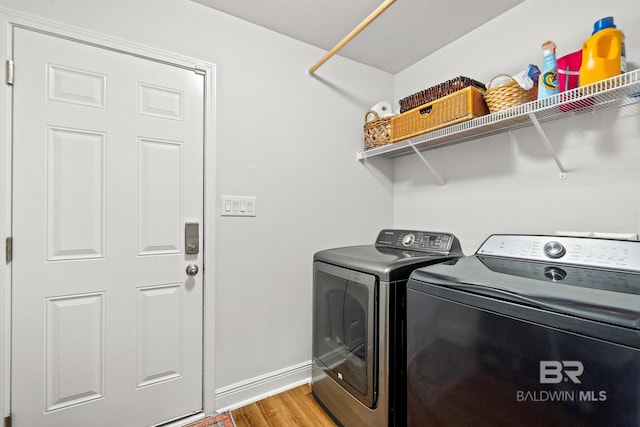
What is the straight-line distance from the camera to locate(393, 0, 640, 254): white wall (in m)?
1.35

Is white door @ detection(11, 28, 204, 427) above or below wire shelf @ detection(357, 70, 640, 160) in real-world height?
below

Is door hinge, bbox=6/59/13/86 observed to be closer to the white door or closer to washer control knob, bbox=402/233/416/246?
the white door

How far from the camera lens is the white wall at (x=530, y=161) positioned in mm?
1348

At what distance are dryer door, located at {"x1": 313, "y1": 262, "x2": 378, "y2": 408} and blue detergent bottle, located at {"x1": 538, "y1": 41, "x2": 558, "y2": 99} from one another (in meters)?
1.12

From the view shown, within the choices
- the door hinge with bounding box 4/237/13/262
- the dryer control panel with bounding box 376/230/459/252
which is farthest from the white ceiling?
the door hinge with bounding box 4/237/13/262

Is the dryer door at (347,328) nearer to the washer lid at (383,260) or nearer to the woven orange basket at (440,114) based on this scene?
the washer lid at (383,260)

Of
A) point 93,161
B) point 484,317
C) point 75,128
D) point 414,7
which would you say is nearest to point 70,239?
point 93,161

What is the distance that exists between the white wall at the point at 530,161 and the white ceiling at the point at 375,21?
0.12 meters

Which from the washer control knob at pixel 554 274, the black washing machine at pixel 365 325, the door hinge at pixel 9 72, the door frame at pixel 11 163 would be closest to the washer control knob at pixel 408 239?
the black washing machine at pixel 365 325

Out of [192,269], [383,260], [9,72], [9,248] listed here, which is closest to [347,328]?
[383,260]

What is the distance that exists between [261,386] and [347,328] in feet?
2.45

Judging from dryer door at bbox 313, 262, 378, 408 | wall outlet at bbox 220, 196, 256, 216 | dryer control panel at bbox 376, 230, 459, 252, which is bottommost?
dryer door at bbox 313, 262, 378, 408

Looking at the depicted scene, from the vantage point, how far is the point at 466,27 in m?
1.91

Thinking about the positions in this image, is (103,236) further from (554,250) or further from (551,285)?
(554,250)
